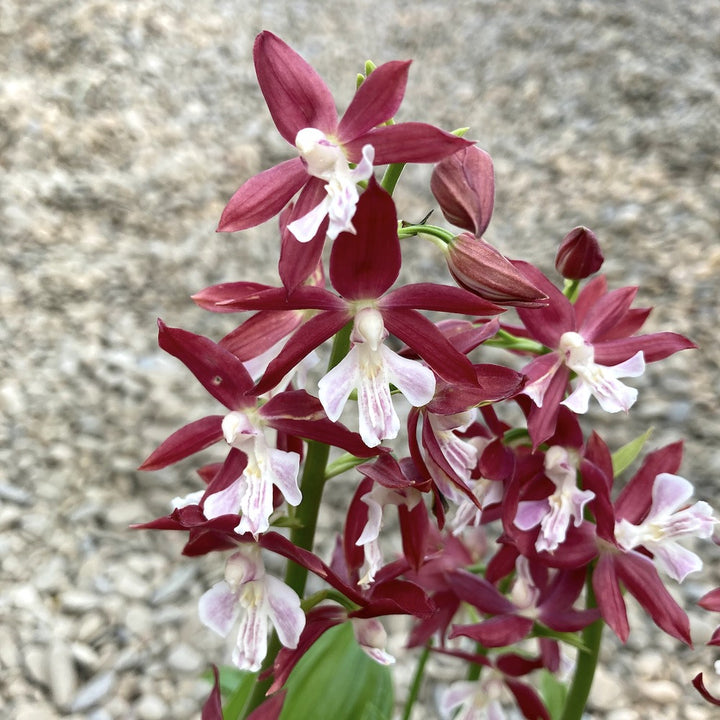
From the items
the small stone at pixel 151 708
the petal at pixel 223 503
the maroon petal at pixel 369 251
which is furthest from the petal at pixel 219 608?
the small stone at pixel 151 708

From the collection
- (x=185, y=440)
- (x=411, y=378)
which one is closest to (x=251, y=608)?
(x=185, y=440)

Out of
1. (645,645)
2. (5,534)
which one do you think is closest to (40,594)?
(5,534)

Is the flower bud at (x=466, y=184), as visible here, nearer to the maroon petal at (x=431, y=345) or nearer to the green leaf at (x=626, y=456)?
the maroon petal at (x=431, y=345)

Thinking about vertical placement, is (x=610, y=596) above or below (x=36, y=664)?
above

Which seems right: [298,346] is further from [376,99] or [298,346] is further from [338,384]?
[376,99]

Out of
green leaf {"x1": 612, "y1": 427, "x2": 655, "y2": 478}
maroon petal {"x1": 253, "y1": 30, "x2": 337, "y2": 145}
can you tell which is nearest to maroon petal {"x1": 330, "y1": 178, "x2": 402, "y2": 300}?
maroon petal {"x1": 253, "y1": 30, "x2": 337, "y2": 145}

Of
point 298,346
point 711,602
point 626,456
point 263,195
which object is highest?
point 263,195

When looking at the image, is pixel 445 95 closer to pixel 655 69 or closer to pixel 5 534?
pixel 655 69
